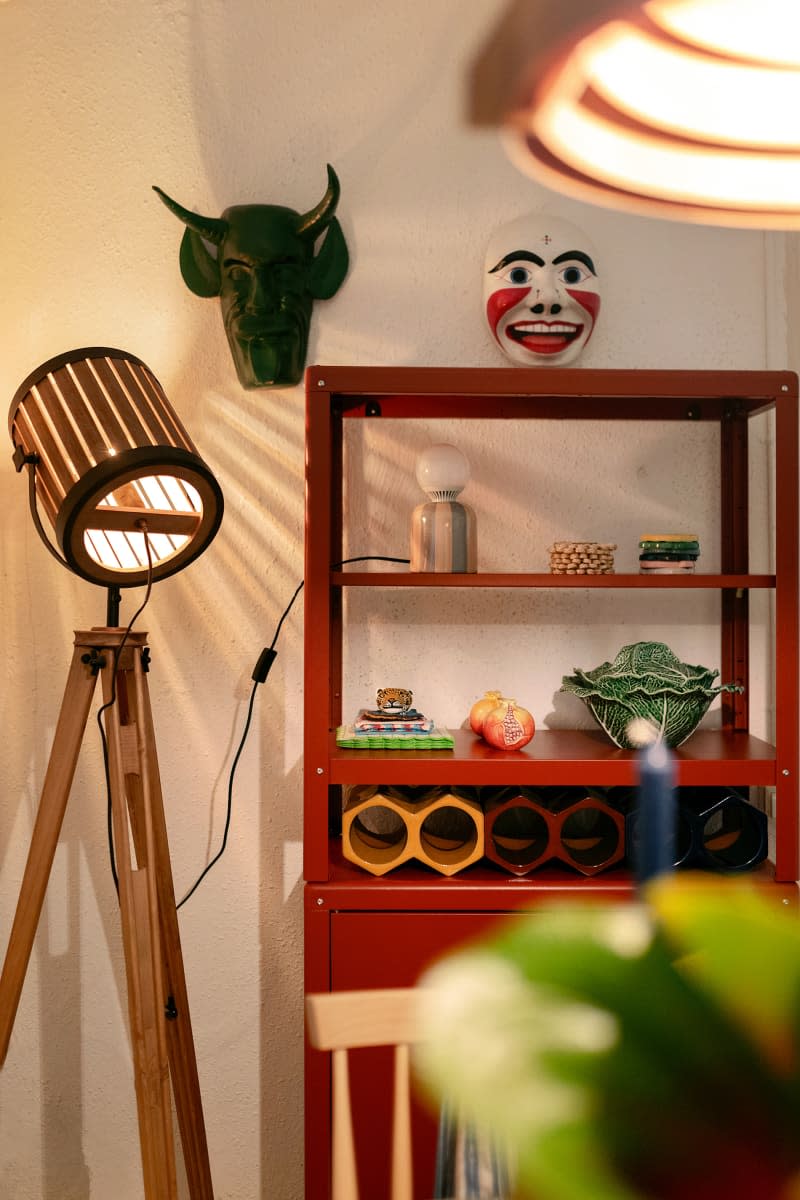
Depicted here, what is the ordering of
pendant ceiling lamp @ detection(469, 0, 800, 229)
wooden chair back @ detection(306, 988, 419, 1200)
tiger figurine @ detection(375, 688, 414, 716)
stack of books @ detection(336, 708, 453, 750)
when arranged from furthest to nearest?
tiger figurine @ detection(375, 688, 414, 716)
stack of books @ detection(336, 708, 453, 750)
wooden chair back @ detection(306, 988, 419, 1200)
pendant ceiling lamp @ detection(469, 0, 800, 229)

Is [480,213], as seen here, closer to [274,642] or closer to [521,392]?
[521,392]

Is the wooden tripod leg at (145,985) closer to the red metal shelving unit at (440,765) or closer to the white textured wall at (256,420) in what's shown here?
the red metal shelving unit at (440,765)

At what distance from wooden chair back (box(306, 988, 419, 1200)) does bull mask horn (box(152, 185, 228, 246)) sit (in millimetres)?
1524

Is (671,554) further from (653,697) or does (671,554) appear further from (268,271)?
(268,271)

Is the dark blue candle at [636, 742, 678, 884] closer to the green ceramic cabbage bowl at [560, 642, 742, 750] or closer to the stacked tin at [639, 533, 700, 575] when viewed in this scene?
the green ceramic cabbage bowl at [560, 642, 742, 750]

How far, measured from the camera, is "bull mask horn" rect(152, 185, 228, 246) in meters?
1.97

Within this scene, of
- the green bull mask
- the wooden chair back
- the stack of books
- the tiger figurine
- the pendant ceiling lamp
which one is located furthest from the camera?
the green bull mask

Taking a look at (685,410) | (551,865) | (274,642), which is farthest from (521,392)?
(551,865)

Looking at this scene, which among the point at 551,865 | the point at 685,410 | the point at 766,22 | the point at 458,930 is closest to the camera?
the point at 766,22

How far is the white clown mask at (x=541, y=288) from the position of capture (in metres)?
2.00

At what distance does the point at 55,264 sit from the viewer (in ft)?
7.00

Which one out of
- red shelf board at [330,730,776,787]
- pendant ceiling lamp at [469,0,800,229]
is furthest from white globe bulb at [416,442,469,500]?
pendant ceiling lamp at [469,0,800,229]

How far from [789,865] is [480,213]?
1446 mm

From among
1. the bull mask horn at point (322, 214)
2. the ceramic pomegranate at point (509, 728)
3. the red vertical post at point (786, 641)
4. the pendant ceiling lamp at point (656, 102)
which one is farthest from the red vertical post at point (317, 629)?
the pendant ceiling lamp at point (656, 102)
